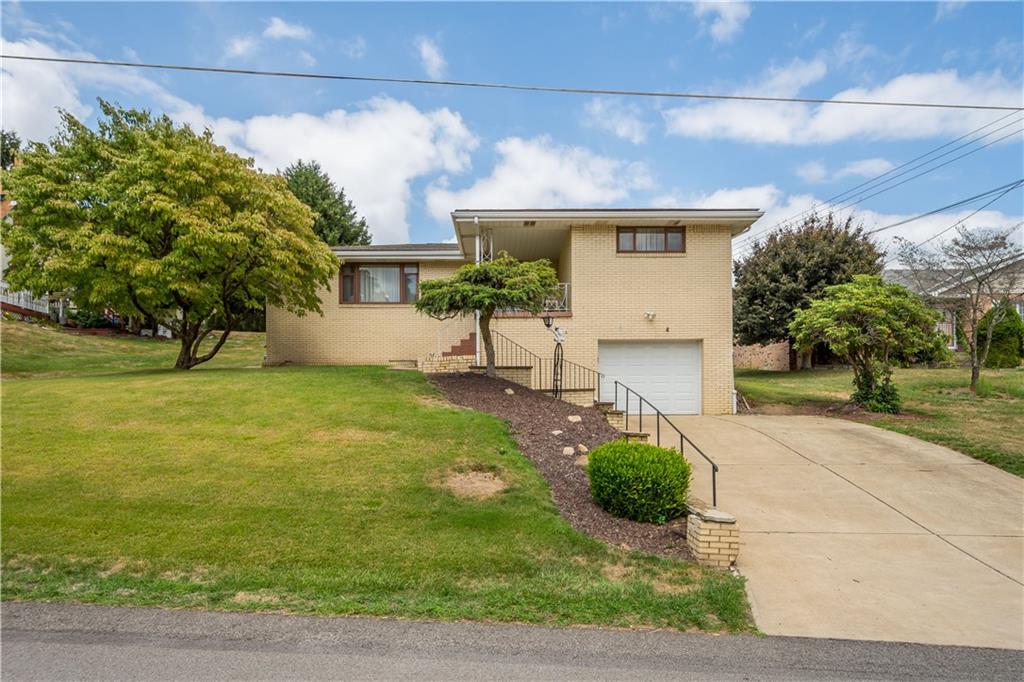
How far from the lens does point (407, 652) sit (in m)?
3.44

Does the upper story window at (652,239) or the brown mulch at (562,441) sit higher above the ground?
the upper story window at (652,239)

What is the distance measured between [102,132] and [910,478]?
19.3 m

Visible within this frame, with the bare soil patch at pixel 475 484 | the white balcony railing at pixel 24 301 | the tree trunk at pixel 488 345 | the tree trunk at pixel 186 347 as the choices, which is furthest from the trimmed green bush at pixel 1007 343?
the white balcony railing at pixel 24 301

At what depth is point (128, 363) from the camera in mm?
17609

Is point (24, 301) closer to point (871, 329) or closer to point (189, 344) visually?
point (189, 344)

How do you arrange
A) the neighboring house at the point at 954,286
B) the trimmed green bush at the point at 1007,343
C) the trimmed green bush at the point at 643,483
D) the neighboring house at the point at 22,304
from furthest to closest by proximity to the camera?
the neighboring house at the point at 22,304, the trimmed green bush at the point at 1007,343, the neighboring house at the point at 954,286, the trimmed green bush at the point at 643,483

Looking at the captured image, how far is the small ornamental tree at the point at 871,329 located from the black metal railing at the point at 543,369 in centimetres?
534

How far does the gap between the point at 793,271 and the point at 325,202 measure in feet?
92.4

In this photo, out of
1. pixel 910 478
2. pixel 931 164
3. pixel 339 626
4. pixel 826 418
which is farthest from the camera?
pixel 931 164

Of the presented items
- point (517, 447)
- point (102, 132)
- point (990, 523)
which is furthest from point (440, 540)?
point (102, 132)

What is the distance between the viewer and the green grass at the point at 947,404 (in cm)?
928

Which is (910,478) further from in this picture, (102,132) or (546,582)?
(102,132)

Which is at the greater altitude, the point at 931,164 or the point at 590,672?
the point at 931,164

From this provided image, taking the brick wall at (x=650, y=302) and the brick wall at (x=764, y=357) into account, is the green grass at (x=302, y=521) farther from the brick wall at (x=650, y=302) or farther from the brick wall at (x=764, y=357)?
the brick wall at (x=764, y=357)
